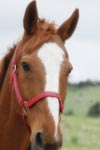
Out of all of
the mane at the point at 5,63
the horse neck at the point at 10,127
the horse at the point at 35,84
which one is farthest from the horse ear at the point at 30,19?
the horse neck at the point at 10,127

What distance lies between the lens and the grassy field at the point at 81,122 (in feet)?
83.6

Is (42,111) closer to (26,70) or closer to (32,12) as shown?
(26,70)

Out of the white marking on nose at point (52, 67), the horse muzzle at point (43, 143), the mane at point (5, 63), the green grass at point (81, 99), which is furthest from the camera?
the green grass at point (81, 99)

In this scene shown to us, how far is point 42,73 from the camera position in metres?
7.89

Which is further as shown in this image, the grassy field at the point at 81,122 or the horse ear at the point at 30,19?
the grassy field at the point at 81,122

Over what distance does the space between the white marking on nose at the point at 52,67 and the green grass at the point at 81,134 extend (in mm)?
13715

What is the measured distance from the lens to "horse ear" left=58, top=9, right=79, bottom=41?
865cm

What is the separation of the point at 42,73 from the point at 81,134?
897 inches

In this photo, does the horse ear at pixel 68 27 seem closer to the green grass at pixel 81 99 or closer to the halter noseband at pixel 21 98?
the halter noseband at pixel 21 98

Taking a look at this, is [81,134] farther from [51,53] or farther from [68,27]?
[51,53]

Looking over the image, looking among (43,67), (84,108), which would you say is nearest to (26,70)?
(43,67)

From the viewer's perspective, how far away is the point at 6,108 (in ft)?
28.6

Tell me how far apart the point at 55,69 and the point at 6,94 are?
1.05 meters

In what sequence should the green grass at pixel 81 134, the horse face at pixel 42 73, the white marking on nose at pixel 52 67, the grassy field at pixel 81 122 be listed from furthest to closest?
the grassy field at pixel 81 122 → the green grass at pixel 81 134 → the white marking on nose at pixel 52 67 → the horse face at pixel 42 73
